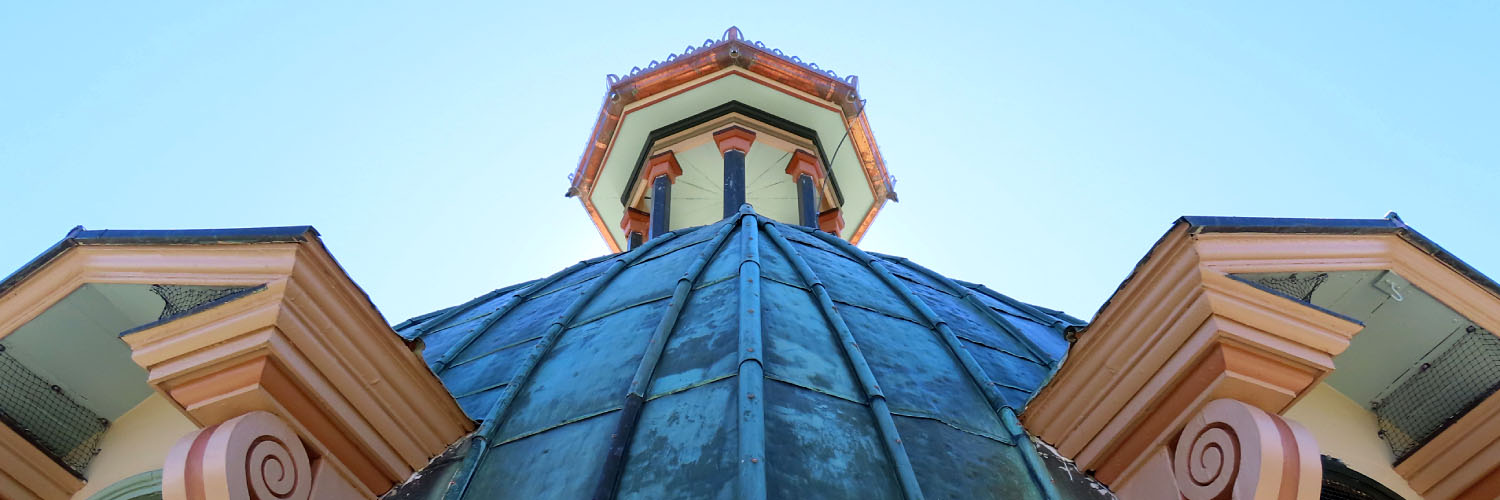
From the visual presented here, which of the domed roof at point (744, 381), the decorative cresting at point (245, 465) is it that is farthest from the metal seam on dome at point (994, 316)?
the decorative cresting at point (245, 465)

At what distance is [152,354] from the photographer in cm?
528

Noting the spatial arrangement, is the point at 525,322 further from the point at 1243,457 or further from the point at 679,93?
the point at 679,93

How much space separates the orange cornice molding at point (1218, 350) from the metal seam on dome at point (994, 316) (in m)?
1.50

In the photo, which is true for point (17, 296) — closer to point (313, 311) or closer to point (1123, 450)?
point (313, 311)

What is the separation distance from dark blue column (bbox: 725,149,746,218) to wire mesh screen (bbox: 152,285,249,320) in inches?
324

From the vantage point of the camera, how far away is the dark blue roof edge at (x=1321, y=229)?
514cm

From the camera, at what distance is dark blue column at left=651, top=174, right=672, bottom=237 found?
1506 centimetres

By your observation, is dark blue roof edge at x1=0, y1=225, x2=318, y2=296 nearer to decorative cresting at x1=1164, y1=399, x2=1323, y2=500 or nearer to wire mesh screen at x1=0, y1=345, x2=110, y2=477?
wire mesh screen at x1=0, y1=345, x2=110, y2=477

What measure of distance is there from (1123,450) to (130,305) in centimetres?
430

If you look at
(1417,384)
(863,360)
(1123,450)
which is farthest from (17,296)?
(1417,384)

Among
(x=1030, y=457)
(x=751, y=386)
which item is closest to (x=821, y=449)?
(x=751, y=386)

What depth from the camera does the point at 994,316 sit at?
8820 mm

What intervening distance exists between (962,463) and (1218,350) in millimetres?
1213

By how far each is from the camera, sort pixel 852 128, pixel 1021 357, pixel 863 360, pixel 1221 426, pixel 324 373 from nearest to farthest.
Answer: pixel 1221 426, pixel 324 373, pixel 863 360, pixel 1021 357, pixel 852 128
